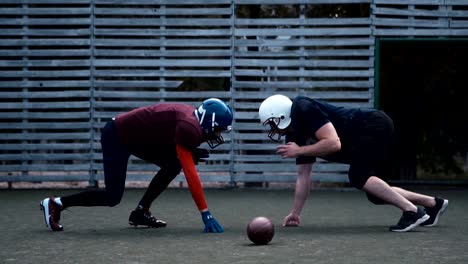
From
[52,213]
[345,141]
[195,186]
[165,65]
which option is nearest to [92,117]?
[165,65]

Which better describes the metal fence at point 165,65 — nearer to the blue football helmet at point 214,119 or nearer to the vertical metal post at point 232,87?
the vertical metal post at point 232,87

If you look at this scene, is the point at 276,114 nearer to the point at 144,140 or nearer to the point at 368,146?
the point at 368,146

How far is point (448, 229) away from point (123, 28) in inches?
312

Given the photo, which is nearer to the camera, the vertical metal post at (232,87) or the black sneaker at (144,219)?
the black sneaker at (144,219)

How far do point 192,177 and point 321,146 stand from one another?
1151 mm

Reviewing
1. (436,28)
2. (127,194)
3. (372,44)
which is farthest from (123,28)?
(436,28)

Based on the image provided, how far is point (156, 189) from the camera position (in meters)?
8.73

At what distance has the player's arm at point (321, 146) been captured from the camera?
792 centimetres

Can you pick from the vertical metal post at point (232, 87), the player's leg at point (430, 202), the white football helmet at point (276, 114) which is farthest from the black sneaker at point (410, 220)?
the vertical metal post at point (232, 87)

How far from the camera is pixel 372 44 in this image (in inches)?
571

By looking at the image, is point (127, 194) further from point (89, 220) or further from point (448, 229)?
point (448, 229)

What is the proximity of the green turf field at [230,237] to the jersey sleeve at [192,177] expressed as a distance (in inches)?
11.6

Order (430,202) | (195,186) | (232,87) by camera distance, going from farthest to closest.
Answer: (232,87) < (430,202) < (195,186)

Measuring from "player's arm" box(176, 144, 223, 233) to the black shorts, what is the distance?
1.32 metres
